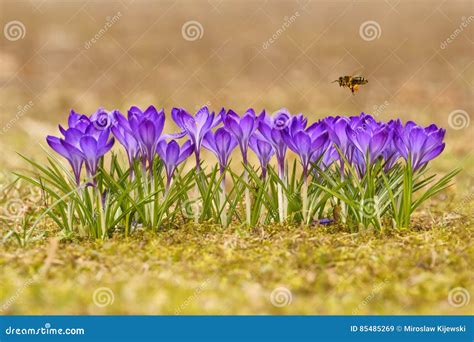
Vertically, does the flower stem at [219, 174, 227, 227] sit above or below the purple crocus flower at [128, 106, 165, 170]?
below

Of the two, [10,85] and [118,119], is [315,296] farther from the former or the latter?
[10,85]

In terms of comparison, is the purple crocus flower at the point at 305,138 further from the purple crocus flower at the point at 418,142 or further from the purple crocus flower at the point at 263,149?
the purple crocus flower at the point at 418,142

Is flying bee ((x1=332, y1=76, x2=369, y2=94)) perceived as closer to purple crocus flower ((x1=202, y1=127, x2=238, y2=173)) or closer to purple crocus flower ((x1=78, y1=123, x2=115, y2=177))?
purple crocus flower ((x1=202, y1=127, x2=238, y2=173))

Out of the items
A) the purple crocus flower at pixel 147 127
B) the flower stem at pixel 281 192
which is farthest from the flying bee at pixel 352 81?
the purple crocus flower at pixel 147 127

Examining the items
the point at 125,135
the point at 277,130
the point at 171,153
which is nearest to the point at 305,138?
the point at 277,130

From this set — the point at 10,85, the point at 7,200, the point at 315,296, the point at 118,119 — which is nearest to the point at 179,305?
the point at 315,296

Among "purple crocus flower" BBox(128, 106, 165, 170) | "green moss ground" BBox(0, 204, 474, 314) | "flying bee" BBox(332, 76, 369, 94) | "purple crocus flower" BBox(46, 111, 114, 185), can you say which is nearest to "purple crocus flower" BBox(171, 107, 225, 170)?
"purple crocus flower" BBox(128, 106, 165, 170)
